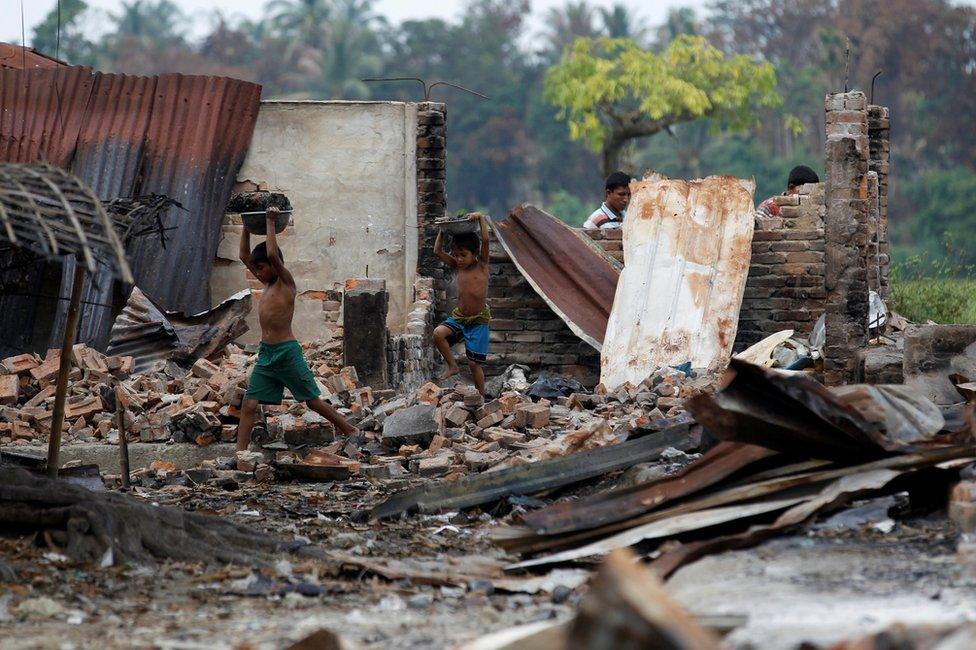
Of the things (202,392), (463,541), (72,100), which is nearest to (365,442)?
(202,392)

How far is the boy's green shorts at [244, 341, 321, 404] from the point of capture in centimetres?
929

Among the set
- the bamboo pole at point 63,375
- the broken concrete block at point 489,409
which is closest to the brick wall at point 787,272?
the broken concrete block at point 489,409

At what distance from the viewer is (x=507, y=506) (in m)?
7.51

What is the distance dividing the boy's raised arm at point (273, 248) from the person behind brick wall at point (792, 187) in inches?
182

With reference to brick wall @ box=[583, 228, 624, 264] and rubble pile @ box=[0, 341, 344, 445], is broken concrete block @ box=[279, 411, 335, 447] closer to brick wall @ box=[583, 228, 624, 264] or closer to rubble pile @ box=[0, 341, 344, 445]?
rubble pile @ box=[0, 341, 344, 445]

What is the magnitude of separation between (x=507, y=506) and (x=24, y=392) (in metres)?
4.85

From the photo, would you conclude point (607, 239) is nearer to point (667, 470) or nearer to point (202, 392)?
point (202, 392)

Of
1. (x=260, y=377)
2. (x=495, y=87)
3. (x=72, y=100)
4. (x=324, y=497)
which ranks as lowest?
(x=324, y=497)

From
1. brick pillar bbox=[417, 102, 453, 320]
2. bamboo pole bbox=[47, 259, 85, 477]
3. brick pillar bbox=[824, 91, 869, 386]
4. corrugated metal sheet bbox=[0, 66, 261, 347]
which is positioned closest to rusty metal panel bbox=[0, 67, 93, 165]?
corrugated metal sheet bbox=[0, 66, 261, 347]

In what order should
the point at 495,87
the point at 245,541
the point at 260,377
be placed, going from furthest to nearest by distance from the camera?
the point at 495,87
the point at 260,377
the point at 245,541

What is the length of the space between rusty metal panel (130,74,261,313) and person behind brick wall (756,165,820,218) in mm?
4696

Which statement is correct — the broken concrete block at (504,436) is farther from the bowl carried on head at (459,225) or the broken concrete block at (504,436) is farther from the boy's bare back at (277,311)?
the bowl carried on head at (459,225)

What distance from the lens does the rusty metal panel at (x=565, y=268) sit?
12117 millimetres

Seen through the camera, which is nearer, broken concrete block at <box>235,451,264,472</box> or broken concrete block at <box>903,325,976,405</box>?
broken concrete block at <box>903,325,976,405</box>
